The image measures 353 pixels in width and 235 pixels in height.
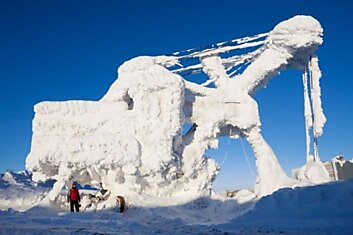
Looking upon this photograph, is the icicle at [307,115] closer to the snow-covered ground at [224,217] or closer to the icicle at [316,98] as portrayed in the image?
the icicle at [316,98]

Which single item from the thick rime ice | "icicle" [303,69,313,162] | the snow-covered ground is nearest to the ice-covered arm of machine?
the thick rime ice

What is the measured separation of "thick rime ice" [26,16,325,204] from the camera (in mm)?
18969

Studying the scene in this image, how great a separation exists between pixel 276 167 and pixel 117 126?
8266 mm

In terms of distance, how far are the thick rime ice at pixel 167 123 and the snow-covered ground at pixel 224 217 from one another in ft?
3.99

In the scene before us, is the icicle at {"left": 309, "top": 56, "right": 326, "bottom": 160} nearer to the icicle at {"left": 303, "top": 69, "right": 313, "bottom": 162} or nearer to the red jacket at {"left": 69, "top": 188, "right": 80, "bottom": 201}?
the icicle at {"left": 303, "top": 69, "right": 313, "bottom": 162}

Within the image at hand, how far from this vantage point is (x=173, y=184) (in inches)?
813

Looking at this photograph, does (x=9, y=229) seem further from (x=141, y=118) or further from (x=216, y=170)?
(x=216, y=170)

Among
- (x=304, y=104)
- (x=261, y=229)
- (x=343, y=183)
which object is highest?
(x=304, y=104)

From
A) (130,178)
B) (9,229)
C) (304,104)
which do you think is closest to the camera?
(9,229)

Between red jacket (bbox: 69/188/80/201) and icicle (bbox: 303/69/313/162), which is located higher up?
icicle (bbox: 303/69/313/162)

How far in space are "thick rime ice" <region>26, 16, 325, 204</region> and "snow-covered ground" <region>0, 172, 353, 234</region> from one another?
47.9 inches

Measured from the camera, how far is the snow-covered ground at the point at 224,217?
10914mm

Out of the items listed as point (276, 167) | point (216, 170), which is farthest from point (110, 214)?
point (276, 167)

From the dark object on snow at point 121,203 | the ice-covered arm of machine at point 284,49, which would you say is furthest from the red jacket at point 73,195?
the ice-covered arm of machine at point 284,49
